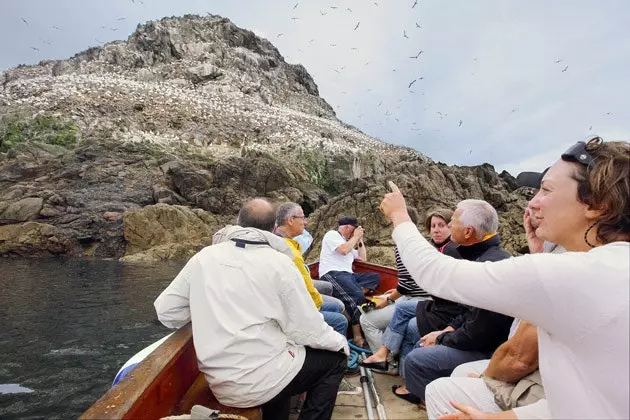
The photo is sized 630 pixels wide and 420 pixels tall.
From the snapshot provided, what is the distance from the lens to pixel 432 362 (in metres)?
3.15

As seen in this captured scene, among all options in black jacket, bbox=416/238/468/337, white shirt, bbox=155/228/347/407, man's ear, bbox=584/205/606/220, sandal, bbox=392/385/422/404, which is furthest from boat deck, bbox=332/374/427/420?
man's ear, bbox=584/205/606/220

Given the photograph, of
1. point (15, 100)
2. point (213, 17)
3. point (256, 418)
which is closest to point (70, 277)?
point (256, 418)

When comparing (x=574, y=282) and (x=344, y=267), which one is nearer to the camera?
(x=574, y=282)

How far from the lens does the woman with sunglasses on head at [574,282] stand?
3.92 feet

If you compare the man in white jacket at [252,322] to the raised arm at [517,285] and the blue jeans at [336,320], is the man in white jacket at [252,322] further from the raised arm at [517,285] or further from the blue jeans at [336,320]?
the blue jeans at [336,320]

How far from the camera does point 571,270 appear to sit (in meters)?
1.21

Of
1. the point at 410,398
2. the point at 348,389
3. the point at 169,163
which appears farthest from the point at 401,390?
the point at 169,163

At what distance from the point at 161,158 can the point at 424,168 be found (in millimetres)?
19305

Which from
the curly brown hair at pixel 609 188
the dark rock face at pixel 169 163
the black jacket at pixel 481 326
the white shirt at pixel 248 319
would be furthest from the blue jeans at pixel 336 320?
the dark rock face at pixel 169 163

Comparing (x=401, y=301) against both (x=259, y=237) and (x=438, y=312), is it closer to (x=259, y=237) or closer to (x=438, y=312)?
(x=438, y=312)

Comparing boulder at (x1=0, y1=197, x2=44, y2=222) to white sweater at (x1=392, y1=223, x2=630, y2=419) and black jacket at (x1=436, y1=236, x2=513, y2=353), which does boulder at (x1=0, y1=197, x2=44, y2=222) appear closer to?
black jacket at (x1=436, y1=236, x2=513, y2=353)

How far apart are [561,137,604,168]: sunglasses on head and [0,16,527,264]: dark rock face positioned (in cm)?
1314

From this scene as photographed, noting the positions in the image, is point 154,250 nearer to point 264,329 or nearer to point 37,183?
point 37,183

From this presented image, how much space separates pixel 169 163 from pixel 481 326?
3018 centimetres
